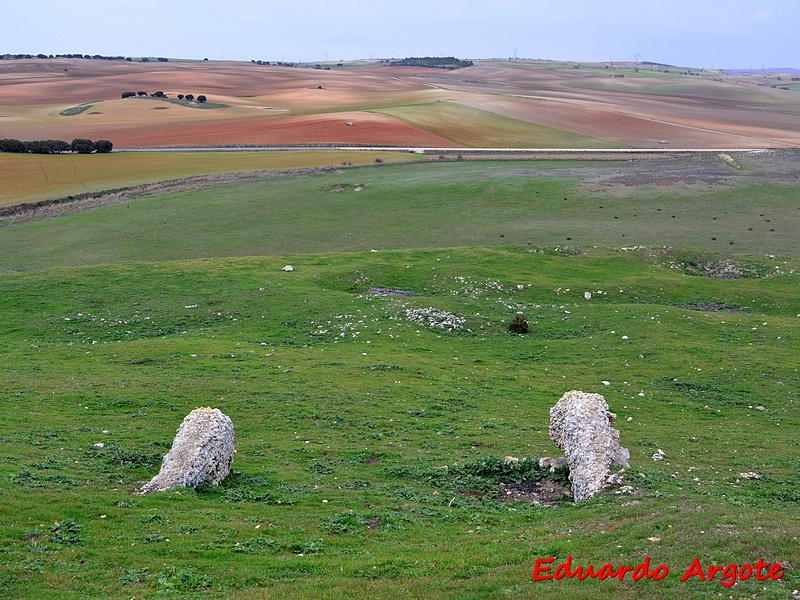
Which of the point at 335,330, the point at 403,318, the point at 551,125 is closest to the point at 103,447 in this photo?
the point at 335,330

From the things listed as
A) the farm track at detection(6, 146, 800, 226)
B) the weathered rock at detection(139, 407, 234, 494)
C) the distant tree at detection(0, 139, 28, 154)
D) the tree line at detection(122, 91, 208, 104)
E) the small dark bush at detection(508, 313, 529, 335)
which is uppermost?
the tree line at detection(122, 91, 208, 104)

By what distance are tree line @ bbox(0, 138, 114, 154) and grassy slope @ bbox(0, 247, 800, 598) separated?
208 feet

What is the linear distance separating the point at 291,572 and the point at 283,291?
34.0 m

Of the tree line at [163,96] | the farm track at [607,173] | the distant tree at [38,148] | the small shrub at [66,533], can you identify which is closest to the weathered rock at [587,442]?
the small shrub at [66,533]

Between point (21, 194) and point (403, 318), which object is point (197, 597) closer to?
point (403, 318)

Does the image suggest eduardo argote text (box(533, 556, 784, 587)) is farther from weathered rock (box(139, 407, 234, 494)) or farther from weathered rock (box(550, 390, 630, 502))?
weathered rock (box(139, 407, 234, 494))

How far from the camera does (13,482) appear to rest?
1800 centimetres

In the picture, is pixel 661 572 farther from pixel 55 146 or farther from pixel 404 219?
pixel 55 146

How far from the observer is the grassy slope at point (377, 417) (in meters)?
14.1

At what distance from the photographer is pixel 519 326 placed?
132ft

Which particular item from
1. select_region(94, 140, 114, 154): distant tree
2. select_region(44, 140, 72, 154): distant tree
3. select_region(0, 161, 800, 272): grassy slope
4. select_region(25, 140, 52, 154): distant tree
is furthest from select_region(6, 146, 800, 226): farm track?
select_region(25, 140, 52, 154): distant tree

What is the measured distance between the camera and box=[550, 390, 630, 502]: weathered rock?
19.3 meters

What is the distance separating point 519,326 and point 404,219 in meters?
33.5

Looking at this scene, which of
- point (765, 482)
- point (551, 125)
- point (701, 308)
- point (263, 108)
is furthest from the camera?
point (263, 108)
